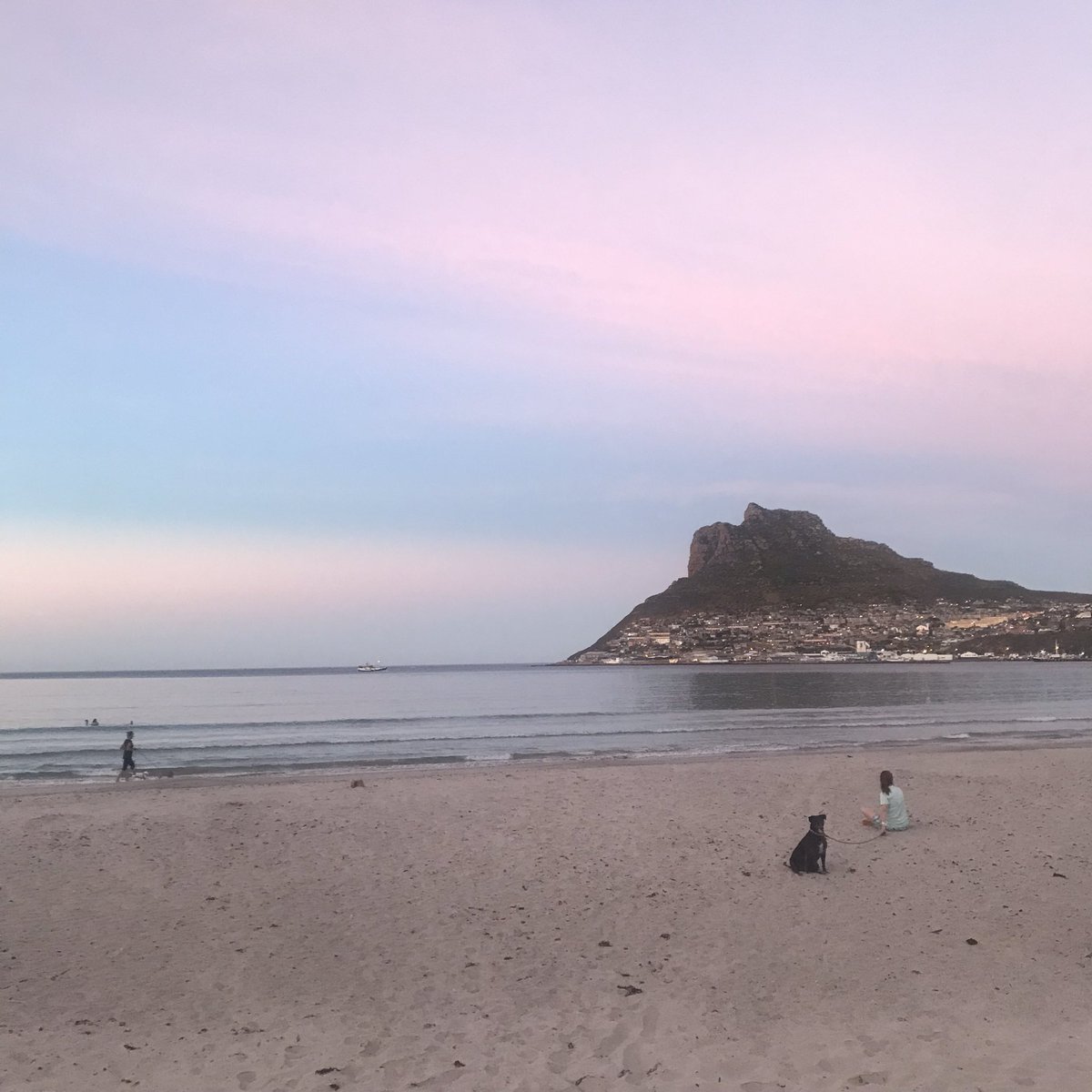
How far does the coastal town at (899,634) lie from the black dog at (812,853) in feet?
500

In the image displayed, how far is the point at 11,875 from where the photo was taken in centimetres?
1153

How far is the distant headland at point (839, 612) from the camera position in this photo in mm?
161500

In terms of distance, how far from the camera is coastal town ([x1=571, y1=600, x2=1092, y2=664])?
15862cm

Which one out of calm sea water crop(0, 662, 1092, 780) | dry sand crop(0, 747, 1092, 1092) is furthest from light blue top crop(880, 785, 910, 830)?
calm sea water crop(0, 662, 1092, 780)

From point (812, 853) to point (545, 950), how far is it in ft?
13.6

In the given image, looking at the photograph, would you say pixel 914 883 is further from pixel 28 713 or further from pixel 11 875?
pixel 28 713

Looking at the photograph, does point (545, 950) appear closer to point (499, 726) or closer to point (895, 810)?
point (895, 810)

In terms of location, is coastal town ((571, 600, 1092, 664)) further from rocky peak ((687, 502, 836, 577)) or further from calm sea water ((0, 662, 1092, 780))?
calm sea water ((0, 662, 1092, 780))

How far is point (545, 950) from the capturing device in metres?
8.52

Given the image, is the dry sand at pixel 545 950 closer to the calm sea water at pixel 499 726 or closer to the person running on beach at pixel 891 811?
the person running on beach at pixel 891 811

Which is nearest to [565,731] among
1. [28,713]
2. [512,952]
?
[512,952]

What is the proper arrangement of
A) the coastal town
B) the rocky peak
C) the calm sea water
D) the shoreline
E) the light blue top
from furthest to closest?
the rocky peak < the coastal town < the calm sea water < the shoreline < the light blue top

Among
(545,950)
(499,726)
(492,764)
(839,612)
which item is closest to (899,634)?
(839,612)

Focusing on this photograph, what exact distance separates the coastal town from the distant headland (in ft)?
0.67
